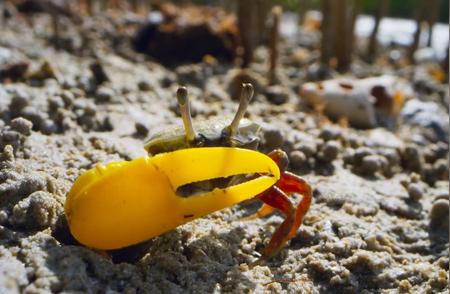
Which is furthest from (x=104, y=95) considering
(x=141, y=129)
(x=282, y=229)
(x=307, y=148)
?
(x=282, y=229)

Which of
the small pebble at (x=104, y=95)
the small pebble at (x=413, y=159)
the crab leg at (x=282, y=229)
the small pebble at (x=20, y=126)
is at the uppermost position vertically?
the small pebble at (x=20, y=126)

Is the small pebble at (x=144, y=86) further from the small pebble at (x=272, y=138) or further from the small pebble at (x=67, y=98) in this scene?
the small pebble at (x=272, y=138)

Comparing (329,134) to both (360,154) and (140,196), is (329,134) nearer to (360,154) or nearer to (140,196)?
(360,154)

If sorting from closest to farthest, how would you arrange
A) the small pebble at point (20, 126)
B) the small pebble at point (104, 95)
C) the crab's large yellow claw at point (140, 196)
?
1. the crab's large yellow claw at point (140, 196)
2. the small pebble at point (20, 126)
3. the small pebble at point (104, 95)

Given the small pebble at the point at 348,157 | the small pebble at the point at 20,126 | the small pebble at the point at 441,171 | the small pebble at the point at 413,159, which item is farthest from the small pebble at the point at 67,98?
the small pebble at the point at 441,171

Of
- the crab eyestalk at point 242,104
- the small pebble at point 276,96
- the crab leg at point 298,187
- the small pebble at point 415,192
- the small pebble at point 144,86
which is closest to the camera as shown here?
the crab eyestalk at point 242,104

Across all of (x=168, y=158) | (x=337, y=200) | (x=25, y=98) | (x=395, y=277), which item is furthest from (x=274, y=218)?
(x=25, y=98)

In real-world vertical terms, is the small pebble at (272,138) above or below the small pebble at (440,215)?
above
